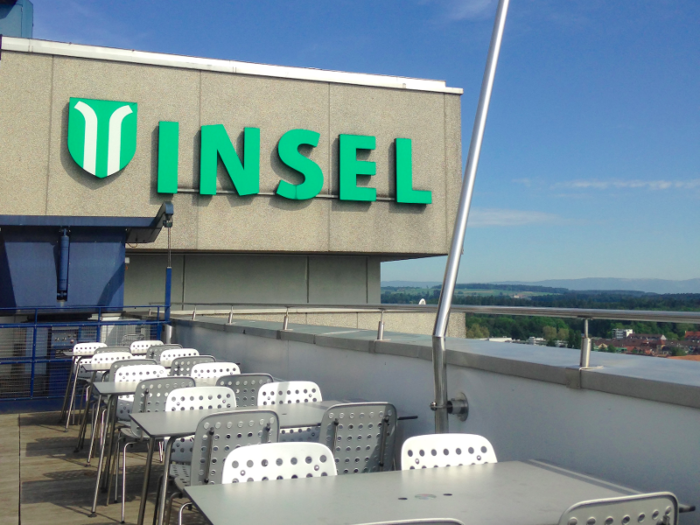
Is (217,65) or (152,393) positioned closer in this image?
(152,393)

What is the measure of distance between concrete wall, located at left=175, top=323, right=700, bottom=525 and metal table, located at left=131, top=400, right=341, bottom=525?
75 cm

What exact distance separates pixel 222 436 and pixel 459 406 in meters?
1.56

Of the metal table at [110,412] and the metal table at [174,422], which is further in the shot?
the metal table at [110,412]

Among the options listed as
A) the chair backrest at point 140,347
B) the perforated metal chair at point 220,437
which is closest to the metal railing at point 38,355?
the chair backrest at point 140,347

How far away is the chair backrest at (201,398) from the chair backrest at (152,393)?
52 cm

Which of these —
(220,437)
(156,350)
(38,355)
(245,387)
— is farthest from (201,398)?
(38,355)

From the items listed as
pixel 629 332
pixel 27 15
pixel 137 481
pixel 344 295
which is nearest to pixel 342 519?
pixel 629 332

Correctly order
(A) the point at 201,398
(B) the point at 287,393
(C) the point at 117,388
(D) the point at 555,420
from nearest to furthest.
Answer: (D) the point at 555,420
(A) the point at 201,398
(B) the point at 287,393
(C) the point at 117,388

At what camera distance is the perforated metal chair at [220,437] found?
350 cm

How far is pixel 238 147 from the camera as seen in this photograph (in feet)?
56.9

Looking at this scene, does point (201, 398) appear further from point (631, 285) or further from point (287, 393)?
point (631, 285)

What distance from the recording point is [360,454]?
3.76 meters

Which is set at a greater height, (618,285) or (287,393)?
(618,285)

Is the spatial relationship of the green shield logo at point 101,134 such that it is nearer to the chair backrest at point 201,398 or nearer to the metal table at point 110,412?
the metal table at point 110,412
